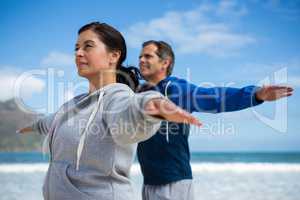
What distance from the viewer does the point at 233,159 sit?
75.0 ft

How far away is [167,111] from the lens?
1.07m

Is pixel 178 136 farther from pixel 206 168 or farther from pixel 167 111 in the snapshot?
pixel 206 168

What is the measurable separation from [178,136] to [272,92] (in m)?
0.55

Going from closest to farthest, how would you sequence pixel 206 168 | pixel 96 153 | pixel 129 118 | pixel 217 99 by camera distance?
pixel 129 118
pixel 96 153
pixel 217 99
pixel 206 168

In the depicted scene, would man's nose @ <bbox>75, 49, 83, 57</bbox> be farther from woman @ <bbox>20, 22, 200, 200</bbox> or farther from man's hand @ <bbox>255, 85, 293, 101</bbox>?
man's hand @ <bbox>255, 85, 293, 101</bbox>

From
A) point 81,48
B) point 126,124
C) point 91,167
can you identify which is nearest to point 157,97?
point 126,124

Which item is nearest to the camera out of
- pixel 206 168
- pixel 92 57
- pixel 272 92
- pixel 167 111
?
pixel 167 111

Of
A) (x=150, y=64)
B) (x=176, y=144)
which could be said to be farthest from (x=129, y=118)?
(x=150, y=64)

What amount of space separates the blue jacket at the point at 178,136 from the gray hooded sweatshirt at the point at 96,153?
0.99 metres

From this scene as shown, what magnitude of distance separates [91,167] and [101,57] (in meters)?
0.32

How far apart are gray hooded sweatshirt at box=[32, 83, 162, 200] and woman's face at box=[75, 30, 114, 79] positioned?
0.07m

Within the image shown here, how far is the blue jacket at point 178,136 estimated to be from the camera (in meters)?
2.34

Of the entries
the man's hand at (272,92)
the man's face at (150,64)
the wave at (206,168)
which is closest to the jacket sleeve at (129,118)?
the man's hand at (272,92)

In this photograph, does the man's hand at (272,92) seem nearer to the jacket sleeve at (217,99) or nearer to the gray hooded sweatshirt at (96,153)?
the jacket sleeve at (217,99)
